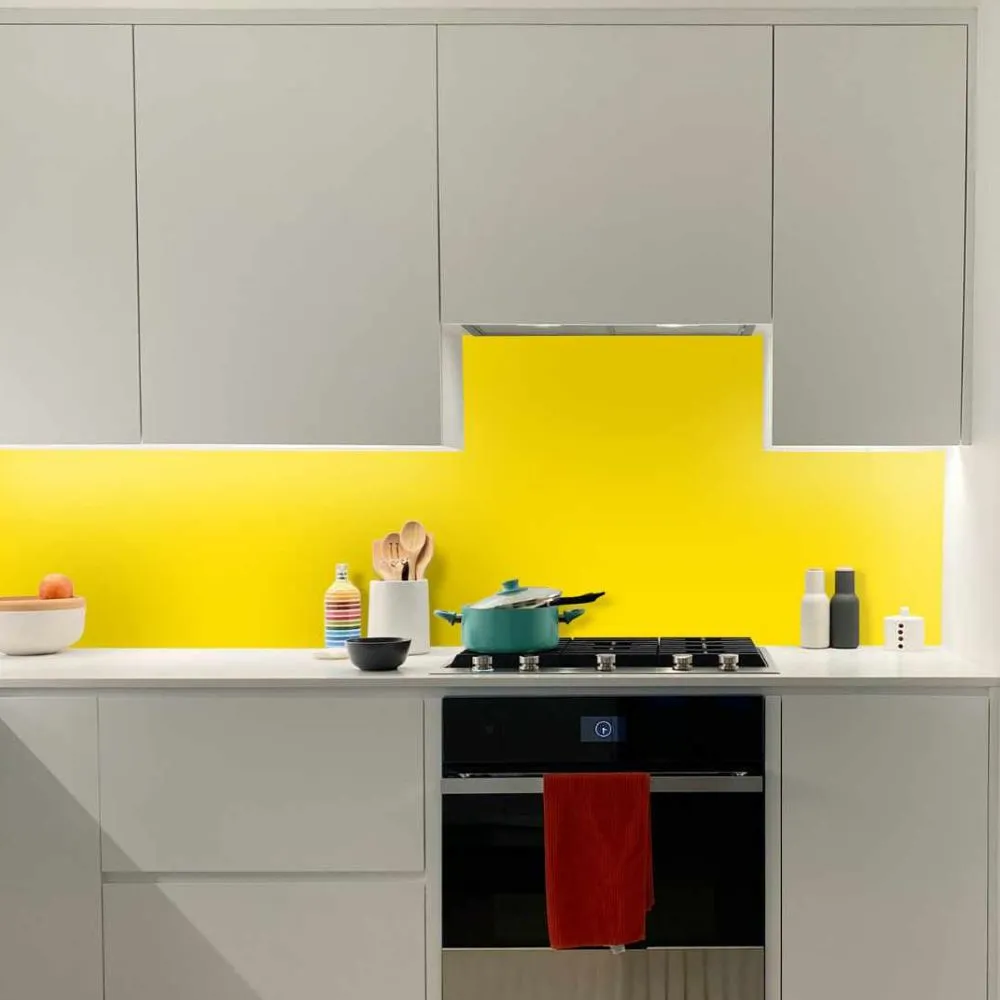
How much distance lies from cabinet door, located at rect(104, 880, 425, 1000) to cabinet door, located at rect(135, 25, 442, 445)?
40.1 inches

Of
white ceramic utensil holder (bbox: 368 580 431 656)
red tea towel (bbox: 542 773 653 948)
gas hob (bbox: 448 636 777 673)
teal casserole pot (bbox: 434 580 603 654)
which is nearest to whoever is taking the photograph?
red tea towel (bbox: 542 773 653 948)

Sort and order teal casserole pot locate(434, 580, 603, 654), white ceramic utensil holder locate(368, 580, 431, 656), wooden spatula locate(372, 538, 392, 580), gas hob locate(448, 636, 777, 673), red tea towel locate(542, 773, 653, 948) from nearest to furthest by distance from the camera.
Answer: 1. red tea towel locate(542, 773, 653, 948)
2. gas hob locate(448, 636, 777, 673)
3. teal casserole pot locate(434, 580, 603, 654)
4. white ceramic utensil holder locate(368, 580, 431, 656)
5. wooden spatula locate(372, 538, 392, 580)

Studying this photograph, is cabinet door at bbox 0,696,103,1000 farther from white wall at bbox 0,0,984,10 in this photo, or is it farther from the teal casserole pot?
white wall at bbox 0,0,984,10

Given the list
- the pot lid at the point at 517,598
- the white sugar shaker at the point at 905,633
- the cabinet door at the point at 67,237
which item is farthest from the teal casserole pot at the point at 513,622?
the cabinet door at the point at 67,237

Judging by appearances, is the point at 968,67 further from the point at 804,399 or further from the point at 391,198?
the point at 391,198

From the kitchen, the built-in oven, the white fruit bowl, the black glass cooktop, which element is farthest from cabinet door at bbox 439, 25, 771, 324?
the white fruit bowl

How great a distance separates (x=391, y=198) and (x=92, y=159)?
0.71 m

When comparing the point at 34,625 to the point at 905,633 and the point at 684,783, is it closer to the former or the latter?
the point at 684,783

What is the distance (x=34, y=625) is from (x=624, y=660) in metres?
1.42

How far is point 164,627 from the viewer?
9.69 ft

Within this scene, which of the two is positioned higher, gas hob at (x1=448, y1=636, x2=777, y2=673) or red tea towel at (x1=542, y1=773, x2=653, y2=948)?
gas hob at (x1=448, y1=636, x2=777, y2=673)

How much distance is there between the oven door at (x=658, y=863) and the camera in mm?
2367

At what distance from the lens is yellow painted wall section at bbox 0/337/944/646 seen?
288cm

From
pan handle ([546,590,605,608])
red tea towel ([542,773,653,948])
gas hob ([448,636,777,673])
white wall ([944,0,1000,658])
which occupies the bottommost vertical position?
red tea towel ([542,773,653,948])
